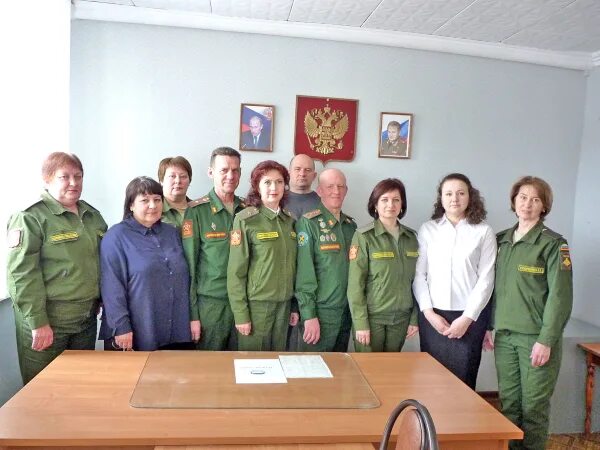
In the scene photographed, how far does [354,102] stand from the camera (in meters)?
3.37

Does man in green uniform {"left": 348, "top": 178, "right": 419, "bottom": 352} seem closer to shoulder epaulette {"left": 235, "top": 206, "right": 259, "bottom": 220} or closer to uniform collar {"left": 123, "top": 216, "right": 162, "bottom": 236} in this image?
shoulder epaulette {"left": 235, "top": 206, "right": 259, "bottom": 220}

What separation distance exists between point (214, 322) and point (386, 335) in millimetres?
899

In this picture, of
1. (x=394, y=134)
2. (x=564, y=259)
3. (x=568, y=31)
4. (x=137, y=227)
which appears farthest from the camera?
(x=394, y=134)

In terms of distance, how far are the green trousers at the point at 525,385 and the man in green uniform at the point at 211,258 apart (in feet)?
4.66

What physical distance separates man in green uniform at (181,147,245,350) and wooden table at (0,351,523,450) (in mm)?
664

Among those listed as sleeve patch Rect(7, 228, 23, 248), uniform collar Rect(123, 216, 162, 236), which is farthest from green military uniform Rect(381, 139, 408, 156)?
sleeve patch Rect(7, 228, 23, 248)

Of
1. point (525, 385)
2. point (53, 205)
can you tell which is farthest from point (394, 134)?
point (53, 205)

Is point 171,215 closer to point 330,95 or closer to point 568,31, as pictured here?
point 330,95

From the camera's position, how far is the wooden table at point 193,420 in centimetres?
134

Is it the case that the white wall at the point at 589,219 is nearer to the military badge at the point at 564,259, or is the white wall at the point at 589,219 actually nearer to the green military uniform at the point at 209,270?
the military badge at the point at 564,259

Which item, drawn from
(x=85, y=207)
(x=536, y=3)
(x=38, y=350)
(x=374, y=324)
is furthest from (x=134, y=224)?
(x=536, y=3)

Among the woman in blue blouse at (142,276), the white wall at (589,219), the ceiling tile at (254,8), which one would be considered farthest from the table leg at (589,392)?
the ceiling tile at (254,8)

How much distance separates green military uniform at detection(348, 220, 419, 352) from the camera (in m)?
2.42

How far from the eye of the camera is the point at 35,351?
2117 mm
